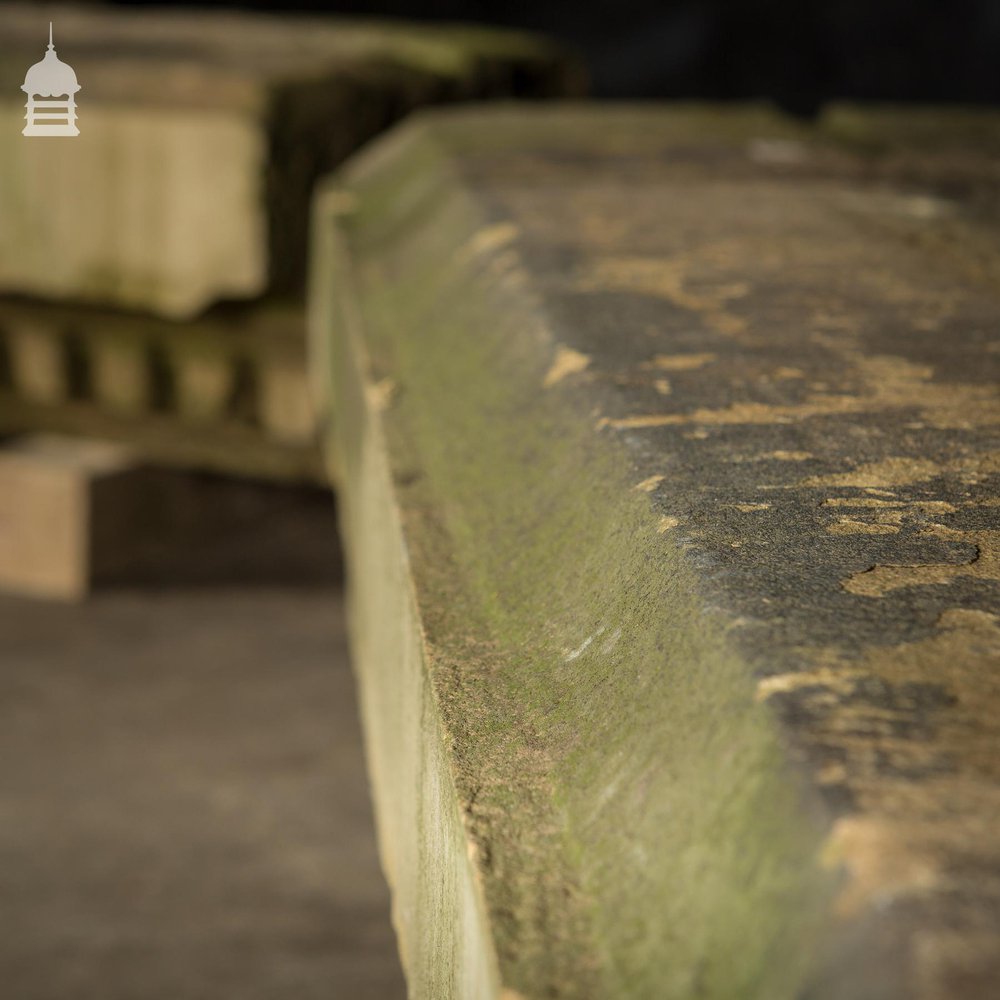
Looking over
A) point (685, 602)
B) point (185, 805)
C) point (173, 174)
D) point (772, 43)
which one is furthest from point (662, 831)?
point (772, 43)

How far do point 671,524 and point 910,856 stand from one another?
43cm

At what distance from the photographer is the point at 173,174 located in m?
3.21

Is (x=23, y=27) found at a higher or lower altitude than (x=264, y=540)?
higher

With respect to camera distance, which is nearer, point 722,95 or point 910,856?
point 910,856

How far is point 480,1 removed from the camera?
11.2m

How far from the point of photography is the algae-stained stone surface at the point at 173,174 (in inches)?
126

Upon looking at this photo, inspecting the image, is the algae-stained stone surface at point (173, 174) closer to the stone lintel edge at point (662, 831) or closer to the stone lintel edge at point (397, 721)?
the stone lintel edge at point (397, 721)

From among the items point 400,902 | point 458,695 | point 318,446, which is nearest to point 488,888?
point 458,695

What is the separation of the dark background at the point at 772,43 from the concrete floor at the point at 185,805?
794 centimetres

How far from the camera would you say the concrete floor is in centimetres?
270

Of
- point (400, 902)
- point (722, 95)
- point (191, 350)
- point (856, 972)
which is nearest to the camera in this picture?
point (856, 972)

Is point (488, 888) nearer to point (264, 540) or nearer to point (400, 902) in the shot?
point (400, 902)

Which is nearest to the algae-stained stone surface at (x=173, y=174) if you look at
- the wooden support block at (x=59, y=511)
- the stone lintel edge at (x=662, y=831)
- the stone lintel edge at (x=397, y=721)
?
the stone lintel edge at (x=397, y=721)

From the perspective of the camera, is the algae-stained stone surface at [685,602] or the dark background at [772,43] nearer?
the algae-stained stone surface at [685,602]
